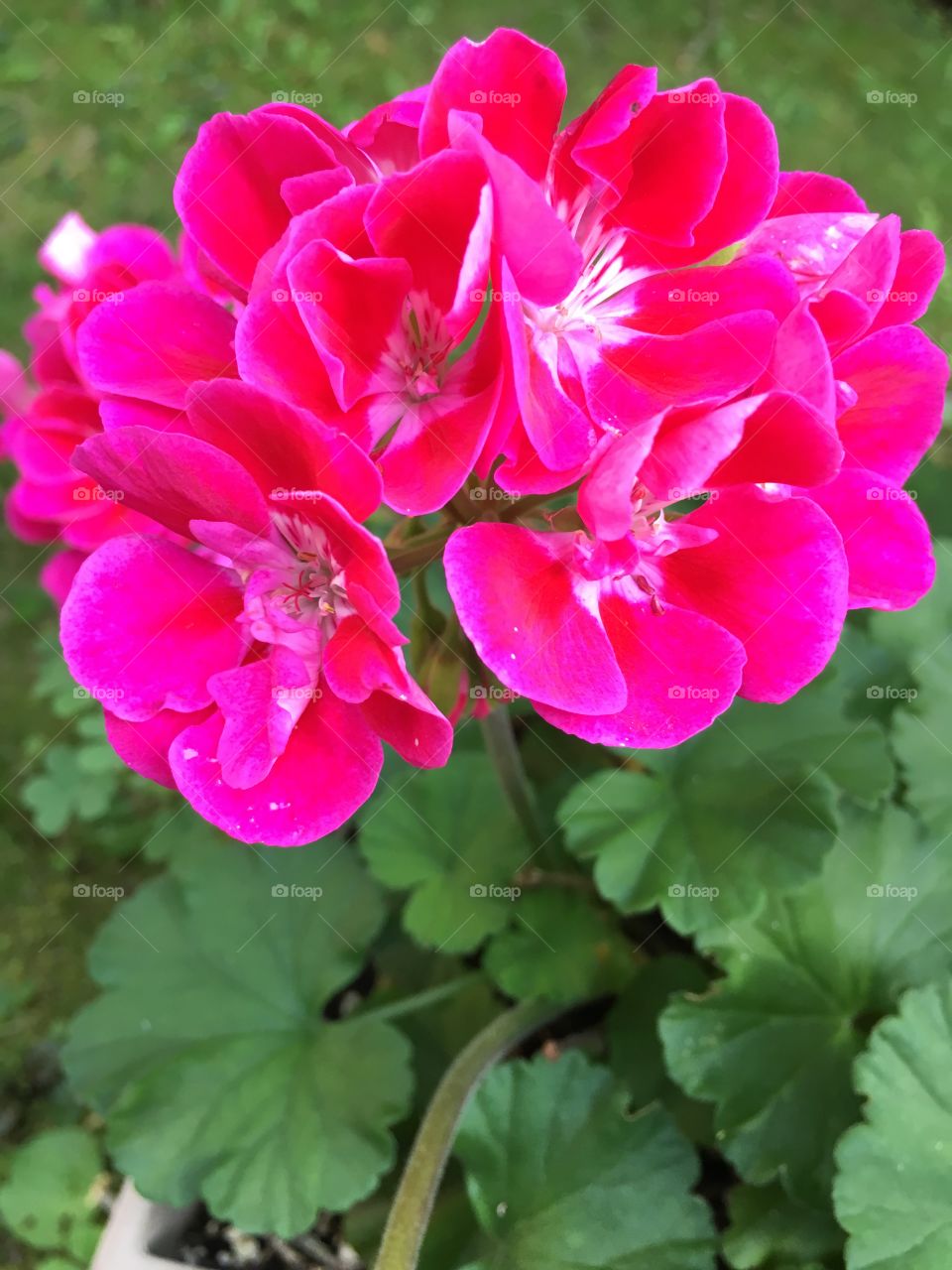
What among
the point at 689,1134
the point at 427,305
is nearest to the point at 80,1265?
the point at 689,1134

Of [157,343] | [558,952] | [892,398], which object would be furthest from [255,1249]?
[892,398]

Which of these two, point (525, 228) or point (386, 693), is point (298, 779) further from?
point (525, 228)

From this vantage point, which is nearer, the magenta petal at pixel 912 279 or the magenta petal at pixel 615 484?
A: the magenta petal at pixel 615 484

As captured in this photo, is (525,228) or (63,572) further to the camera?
(63,572)

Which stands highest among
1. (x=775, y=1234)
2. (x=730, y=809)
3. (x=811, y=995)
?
(x=730, y=809)

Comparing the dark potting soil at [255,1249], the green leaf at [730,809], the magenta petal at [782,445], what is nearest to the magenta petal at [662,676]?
the magenta petal at [782,445]

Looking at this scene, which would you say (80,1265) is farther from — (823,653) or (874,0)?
(874,0)

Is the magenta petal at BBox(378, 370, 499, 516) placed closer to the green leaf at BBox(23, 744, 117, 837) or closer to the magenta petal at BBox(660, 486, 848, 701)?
the magenta petal at BBox(660, 486, 848, 701)

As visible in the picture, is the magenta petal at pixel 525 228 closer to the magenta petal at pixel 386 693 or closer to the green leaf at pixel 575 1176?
the magenta petal at pixel 386 693
